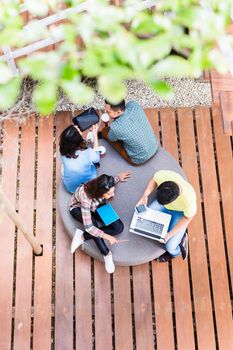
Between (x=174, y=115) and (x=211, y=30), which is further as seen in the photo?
(x=174, y=115)

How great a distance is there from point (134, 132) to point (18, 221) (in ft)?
3.49

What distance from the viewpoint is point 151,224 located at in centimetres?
359

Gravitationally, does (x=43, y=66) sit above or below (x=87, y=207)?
above

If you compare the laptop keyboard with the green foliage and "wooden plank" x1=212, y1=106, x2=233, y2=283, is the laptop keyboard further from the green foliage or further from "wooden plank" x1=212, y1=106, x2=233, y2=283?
the green foliage

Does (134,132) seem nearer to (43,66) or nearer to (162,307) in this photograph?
(162,307)

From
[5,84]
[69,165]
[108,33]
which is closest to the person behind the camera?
[5,84]

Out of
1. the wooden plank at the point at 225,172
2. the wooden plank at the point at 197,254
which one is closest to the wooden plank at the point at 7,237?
the wooden plank at the point at 197,254

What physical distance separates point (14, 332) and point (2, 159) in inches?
51.4

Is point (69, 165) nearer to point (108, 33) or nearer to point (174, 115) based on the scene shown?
point (174, 115)

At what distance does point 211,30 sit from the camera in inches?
56.7

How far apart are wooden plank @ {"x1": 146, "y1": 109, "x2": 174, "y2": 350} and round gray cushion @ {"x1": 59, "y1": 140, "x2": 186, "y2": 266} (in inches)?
7.4

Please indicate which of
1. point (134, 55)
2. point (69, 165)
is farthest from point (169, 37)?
point (69, 165)

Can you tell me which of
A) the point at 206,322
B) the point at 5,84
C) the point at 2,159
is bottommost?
the point at 206,322

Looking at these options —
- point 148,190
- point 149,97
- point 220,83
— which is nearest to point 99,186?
point 148,190
